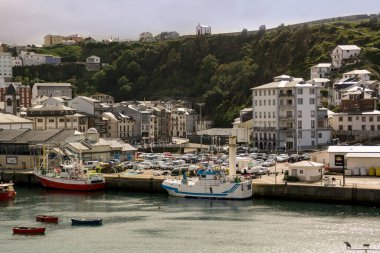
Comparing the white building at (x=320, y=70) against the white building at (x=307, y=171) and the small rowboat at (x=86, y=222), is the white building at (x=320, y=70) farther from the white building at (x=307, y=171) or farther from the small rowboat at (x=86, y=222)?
the small rowboat at (x=86, y=222)

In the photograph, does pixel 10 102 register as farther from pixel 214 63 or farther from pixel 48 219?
pixel 48 219

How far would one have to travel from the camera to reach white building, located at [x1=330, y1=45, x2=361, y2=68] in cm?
11769

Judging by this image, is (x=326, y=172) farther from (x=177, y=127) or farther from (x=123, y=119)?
(x=177, y=127)

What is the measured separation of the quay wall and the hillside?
204ft

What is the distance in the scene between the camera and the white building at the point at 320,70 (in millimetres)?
116438

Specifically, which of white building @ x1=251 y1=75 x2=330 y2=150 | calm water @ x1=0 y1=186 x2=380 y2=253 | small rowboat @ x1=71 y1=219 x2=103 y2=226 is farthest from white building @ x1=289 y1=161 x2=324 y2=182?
white building @ x1=251 y1=75 x2=330 y2=150

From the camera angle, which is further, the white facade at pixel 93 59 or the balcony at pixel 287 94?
the white facade at pixel 93 59

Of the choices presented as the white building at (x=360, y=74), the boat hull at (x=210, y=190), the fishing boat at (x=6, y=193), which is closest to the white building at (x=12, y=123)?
the fishing boat at (x=6, y=193)

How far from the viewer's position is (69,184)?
65.7 meters

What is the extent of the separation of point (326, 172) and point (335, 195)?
10.5 m

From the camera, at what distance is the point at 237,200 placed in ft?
186

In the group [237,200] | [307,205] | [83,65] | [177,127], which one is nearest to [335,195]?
[307,205]

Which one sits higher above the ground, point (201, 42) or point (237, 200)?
point (201, 42)

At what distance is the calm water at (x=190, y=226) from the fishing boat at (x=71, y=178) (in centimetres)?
538
